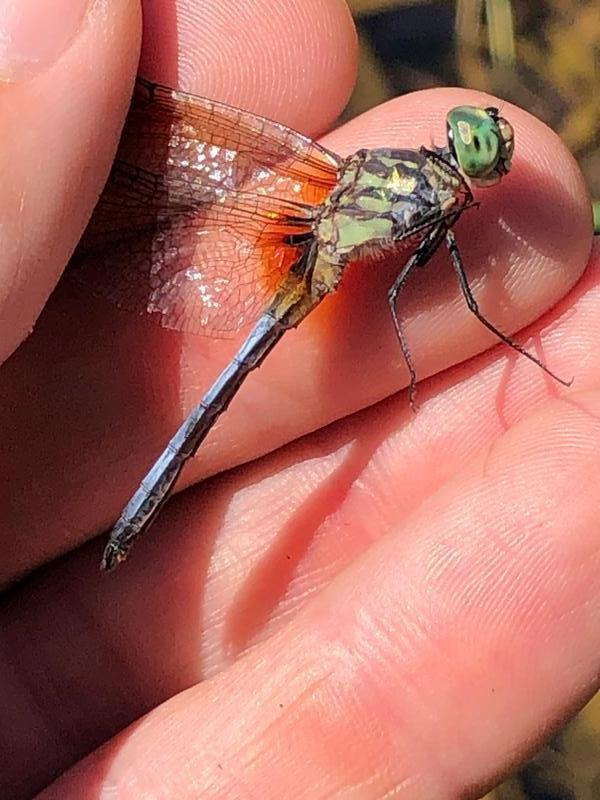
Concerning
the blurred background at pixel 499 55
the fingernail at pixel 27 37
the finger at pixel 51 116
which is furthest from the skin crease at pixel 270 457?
the blurred background at pixel 499 55

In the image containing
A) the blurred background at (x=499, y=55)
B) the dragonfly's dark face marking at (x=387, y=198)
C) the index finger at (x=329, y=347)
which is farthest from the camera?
the blurred background at (x=499, y=55)

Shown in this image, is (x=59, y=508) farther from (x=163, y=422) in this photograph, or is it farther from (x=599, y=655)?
(x=599, y=655)

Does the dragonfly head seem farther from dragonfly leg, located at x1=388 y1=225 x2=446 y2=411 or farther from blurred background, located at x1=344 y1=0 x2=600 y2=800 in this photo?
blurred background, located at x1=344 y1=0 x2=600 y2=800

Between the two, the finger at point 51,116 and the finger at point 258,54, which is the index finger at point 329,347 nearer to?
the finger at point 258,54

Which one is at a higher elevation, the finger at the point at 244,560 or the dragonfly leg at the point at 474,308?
the dragonfly leg at the point at 474,308

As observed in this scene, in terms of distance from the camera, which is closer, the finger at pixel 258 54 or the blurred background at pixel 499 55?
the finger at pixel 258 54

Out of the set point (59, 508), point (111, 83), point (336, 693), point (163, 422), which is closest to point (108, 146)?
point (111, 83)
